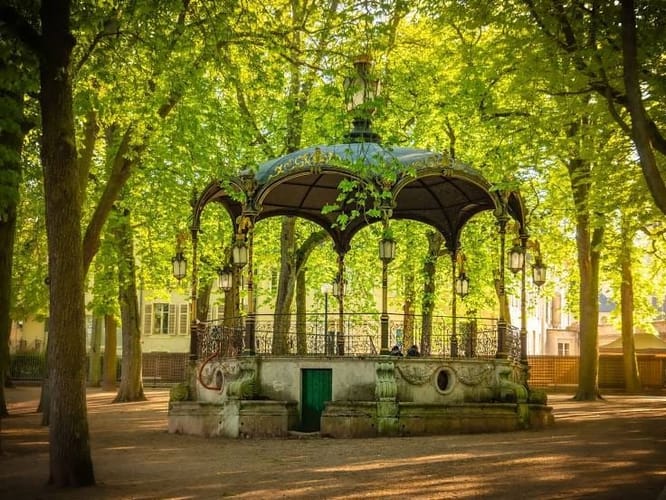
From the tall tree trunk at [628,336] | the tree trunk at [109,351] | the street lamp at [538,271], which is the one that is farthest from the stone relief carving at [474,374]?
the tree trunk at [109,351]

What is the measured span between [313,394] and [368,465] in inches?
261

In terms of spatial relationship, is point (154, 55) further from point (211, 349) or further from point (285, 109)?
point (285, 109)

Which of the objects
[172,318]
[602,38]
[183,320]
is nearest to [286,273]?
[602,38]

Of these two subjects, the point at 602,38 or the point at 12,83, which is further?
the point at 602,38

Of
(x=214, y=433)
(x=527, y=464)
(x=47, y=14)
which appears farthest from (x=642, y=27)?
(x=214, y=433)

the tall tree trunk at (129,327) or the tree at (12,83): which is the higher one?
the tree at (12,83)

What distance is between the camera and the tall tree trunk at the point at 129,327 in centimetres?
3147

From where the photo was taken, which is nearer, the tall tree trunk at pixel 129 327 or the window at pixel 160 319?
Result: the tall tree trunk at pixel 129 327

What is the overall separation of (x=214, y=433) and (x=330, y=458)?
624 centimetres

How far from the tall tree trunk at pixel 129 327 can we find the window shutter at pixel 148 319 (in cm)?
2503

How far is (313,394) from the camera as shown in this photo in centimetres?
2088

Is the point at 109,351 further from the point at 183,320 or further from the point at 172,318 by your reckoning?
the point at 172,318

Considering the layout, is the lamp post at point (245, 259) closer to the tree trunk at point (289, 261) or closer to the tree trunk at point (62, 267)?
the tree trunk at point (289, 261)

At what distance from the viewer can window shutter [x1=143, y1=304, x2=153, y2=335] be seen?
192 feet
